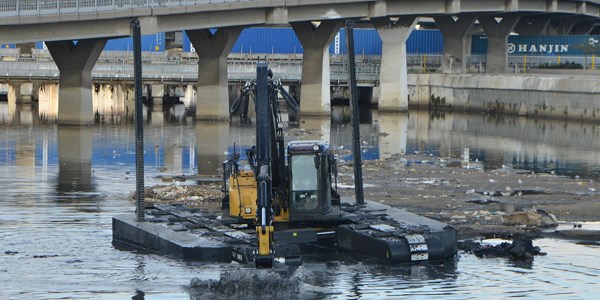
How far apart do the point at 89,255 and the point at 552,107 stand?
217 ft

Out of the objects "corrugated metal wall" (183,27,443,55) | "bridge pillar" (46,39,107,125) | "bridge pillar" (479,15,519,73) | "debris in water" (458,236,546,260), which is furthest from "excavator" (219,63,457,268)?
"corrugated metal wall" (183,27,443,55)

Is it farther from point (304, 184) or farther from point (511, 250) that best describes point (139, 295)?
point (511, 250)

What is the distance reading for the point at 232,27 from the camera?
290 feet

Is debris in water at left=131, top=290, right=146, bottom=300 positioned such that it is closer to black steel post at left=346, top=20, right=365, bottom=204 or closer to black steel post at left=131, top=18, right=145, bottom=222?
black steel post at left=131, top=18, right=145, bottom=222

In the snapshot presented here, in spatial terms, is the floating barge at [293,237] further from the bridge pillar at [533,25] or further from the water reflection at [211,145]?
the bridge pillar at [533,25]

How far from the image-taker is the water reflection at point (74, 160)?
4953 cm

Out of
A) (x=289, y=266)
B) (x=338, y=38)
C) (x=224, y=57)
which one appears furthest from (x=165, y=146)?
(x=338, y=38)

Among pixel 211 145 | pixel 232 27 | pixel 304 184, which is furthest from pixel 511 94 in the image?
pixel 304 184

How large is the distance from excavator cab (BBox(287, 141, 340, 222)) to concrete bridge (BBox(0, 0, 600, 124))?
42.9m

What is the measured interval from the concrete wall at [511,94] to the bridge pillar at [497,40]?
8.75 meters

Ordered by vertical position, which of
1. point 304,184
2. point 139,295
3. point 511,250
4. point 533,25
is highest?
point 533,25

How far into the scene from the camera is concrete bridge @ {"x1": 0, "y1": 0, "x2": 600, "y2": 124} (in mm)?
74500

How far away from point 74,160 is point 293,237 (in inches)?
1182

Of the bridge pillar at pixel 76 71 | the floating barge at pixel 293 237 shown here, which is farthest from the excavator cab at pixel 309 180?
the bridge pillar at pixel 76 71
